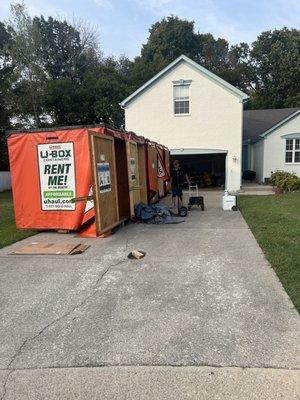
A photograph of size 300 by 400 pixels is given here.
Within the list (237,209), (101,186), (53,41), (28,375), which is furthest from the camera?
(53,41)

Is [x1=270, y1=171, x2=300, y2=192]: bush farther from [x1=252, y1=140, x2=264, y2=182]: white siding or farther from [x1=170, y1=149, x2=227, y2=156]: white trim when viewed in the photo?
[x1=170, y1=149, x2=227, y2=156]: white trim

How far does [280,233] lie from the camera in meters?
8.22

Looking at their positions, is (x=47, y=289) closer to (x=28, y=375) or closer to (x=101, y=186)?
(x=28, y=375)

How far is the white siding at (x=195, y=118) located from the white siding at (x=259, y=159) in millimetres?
3870

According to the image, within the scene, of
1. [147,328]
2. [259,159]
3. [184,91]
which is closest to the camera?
[147,328]

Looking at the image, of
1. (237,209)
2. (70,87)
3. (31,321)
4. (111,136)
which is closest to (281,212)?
(237,209)

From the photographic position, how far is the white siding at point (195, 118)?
19.4 metres

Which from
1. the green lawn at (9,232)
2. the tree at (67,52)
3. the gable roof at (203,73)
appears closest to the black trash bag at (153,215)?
the green lawn at (9,232)

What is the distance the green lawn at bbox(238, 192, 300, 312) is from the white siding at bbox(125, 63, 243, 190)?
6.14 m

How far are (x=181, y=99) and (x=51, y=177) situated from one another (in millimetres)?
12884

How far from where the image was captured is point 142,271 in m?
5.86

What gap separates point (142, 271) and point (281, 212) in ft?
24.1

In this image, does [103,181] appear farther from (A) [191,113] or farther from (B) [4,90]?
(B) [4,90]

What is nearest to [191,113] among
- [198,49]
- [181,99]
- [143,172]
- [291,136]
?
[181,99]
